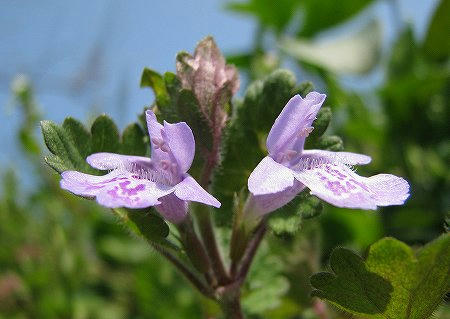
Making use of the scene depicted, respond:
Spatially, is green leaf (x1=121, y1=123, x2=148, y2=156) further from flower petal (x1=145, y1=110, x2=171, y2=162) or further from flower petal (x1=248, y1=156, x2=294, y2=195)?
flower petal (x1=248, y1=156, x2=294, y2=195)

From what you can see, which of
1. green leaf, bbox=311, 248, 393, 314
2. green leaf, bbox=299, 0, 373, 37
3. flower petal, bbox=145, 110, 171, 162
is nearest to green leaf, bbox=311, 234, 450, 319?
green leaf, bbox=311, 248, 393, 314

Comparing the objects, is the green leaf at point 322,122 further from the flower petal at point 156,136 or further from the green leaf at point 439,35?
the green leaf at point 439,35

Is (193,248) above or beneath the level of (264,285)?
above

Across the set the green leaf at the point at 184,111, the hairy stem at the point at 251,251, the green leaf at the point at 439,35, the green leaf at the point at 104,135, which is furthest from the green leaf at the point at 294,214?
the green leaf at the point at 439,35

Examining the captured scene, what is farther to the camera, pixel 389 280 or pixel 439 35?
pixel 439 35

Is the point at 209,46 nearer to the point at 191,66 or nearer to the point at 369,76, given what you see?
the point at 191,66

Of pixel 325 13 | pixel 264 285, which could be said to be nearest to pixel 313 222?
pixel 264 285

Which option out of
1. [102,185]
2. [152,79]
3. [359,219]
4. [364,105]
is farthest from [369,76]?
[102,185]

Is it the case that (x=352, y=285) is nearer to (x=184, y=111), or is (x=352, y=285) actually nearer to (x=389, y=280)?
(x=389, y=280)
